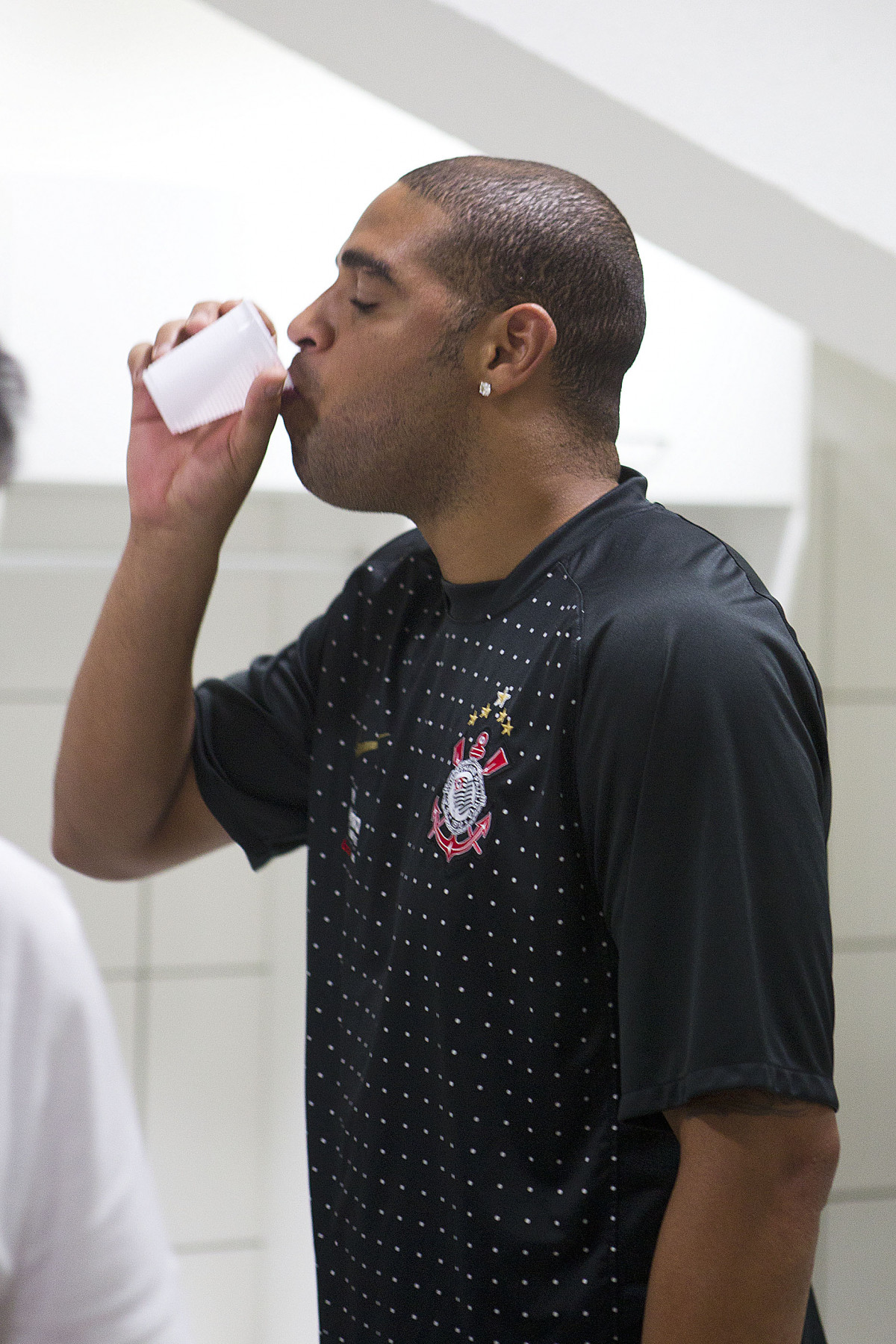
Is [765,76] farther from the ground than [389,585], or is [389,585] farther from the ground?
[765,76]

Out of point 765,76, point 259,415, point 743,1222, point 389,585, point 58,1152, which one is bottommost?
point 743,1222

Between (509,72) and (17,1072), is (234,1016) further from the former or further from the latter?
(17,1072)

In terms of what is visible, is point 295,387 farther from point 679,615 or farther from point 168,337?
point 679,615

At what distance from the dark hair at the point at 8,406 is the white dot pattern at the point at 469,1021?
0.33m

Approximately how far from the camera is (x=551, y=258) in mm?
808

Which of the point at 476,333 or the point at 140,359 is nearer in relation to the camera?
the point at 476,333

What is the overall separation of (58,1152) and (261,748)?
0.59 m

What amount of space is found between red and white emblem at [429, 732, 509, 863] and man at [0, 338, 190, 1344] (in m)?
0.36

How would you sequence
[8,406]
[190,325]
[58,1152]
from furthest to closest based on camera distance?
1. [190,325]
2. [8,406]
3. [58,1152]

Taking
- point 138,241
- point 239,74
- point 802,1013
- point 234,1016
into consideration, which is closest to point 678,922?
point 802,1013

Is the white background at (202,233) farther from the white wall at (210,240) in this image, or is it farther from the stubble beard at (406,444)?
the stubble beard at (406,444)

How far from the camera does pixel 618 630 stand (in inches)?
28.0

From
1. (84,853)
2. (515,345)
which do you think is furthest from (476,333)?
(84,853)

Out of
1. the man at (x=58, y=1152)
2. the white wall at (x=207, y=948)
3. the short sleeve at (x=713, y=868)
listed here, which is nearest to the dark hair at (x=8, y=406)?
the man at (x=58, y=1152)
